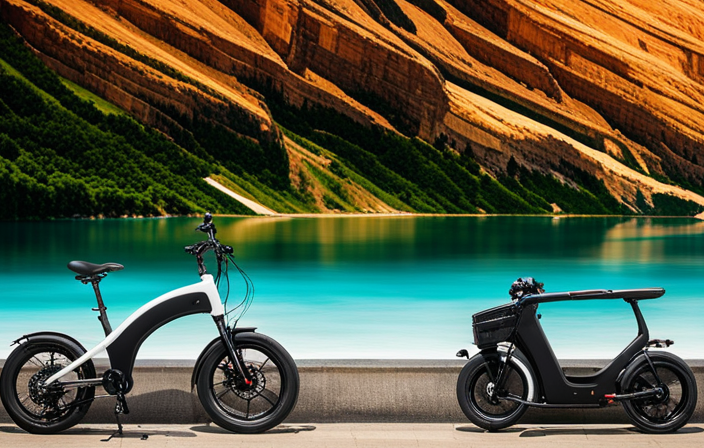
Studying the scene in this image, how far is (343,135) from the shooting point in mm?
138750

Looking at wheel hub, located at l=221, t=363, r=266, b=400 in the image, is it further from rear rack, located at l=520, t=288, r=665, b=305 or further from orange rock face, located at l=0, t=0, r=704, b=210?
orange rock face, located at l=0, t=0, r=704, b=210

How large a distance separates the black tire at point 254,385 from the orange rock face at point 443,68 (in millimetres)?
110438

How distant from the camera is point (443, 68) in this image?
159375 millimetres

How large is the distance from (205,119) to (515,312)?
11281 centimetres

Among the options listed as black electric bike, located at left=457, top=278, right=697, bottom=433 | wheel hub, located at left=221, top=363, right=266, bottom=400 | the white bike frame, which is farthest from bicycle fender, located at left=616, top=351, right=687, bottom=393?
the white bike frame

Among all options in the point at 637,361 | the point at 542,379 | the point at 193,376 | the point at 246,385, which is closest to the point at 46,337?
the point at 193,376

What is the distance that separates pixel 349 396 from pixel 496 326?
3.05 ft

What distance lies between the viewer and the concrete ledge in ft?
17.8

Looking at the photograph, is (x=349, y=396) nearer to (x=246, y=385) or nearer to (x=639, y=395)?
(x=246, y=385)

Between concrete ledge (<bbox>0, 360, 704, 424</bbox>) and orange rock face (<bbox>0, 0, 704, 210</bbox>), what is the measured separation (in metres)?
110

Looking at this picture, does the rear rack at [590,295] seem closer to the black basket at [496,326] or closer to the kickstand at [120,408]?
the black basket at [496,326]

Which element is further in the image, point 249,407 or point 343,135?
point 343,135

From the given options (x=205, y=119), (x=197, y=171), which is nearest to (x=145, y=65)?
(x=205, y=119)

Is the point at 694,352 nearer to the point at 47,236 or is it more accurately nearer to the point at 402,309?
the point at 402,309
